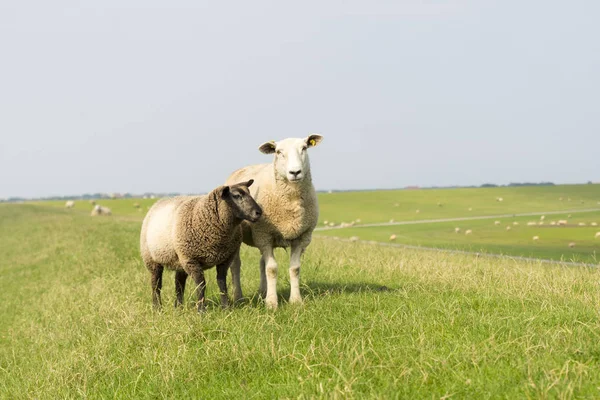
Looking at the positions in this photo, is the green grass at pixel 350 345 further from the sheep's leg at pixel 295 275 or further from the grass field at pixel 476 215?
the grass field at pixel 476 215

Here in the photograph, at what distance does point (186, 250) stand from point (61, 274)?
10072mm

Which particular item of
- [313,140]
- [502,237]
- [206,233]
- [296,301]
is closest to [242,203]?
[206,233]

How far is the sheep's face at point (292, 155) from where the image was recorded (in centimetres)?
759

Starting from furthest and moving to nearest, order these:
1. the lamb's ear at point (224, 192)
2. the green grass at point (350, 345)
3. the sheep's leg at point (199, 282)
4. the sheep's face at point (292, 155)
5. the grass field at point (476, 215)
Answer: the grass field at point (476, 215) < the sheep's leg at point (199, 282) < the lamb's ear at point (224, 192) < the sheep's face at point (292, 155) < the green grass at point (350, 345)

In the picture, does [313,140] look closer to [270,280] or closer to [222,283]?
[270,280]

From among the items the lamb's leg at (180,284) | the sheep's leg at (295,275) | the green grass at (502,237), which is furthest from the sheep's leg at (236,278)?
the green grass at (502,237)

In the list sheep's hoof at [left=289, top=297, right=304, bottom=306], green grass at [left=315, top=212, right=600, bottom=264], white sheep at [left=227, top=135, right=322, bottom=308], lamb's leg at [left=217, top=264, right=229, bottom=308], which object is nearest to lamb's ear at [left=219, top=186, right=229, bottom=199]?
white sheep at [left=227, top=135, right=322, bottom=308]

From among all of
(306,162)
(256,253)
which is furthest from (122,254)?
(306,162)

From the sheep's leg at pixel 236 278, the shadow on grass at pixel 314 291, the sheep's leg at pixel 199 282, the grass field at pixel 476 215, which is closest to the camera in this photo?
the sheep's leg at pixel 199 282

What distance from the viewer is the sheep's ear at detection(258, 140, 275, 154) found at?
8.19 m

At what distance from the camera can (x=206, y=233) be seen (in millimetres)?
7922

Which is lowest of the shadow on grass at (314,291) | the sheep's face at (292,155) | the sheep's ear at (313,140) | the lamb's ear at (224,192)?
the shadow on grass at (314,291)

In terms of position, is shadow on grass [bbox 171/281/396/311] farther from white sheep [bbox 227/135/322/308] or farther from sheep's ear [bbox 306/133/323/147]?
sheep's ear [bbox 306/133/323/147]

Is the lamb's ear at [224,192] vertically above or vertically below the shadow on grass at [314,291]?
above
